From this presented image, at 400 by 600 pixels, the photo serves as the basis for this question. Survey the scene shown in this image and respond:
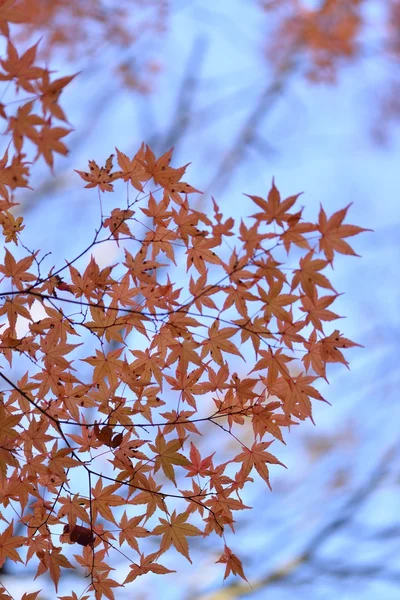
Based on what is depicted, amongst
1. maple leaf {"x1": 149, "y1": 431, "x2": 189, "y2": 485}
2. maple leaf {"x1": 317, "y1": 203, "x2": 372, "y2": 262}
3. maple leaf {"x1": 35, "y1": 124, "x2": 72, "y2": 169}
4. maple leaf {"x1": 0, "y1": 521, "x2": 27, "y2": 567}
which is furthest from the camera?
maple leaf {"x1": 0, "y1": 521, "x2": 27, "y2": 567}

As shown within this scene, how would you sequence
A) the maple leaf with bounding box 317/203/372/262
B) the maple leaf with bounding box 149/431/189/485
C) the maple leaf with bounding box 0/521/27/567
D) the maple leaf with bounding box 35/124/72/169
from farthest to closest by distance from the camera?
the maple leaf with bounding box 0/521/27/567
the maple leaf with bounding box 149/431/189/485
the maple leaf with bounding box 317/203/372/262
the maple leaf with bounding box 35/124/72/169

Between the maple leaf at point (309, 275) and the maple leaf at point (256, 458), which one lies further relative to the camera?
the maple leaf at point (256, 458)

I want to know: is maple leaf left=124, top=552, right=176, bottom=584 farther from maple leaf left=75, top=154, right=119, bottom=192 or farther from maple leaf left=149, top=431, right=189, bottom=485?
maple leaf left=75, top=154, right=119, bottom=192

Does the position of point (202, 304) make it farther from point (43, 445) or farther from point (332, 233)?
point (43, 445)

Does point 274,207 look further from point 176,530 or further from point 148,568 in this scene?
point 148,568

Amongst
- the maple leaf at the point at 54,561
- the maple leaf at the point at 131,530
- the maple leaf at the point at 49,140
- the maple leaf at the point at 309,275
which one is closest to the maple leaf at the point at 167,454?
the maple leaf at the point at 131,530

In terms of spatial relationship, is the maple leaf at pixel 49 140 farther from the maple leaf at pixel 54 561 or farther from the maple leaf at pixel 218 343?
the maple leaf at pixel 54 561

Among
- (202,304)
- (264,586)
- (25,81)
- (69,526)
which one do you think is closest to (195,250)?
(202,304)

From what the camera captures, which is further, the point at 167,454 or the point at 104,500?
the point at 104,500

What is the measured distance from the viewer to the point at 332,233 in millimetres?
1495

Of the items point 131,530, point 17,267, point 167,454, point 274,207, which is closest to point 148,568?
point 131,530

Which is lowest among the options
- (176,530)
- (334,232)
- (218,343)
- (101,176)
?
(176,530)

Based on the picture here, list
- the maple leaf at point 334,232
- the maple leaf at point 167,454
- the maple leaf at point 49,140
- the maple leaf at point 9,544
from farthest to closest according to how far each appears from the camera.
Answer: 1. the maple leaf at point 9,544
2. the maple leaf at point 167,454
3. the maple leaf at point 334,232
4. the maple leaf at point 49,140

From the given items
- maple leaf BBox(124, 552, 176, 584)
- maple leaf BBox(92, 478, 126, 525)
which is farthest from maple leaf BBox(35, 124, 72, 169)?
maple leaf BBox(124, 552, 176, 584)
